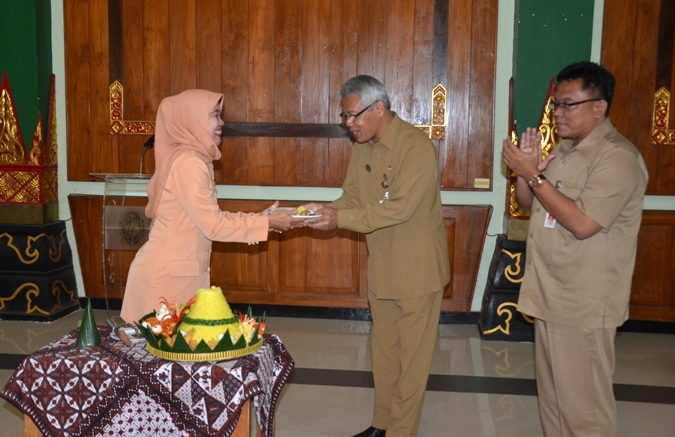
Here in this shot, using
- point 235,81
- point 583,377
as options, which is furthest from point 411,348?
point 235,81

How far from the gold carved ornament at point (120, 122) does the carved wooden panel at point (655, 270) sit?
4.03m

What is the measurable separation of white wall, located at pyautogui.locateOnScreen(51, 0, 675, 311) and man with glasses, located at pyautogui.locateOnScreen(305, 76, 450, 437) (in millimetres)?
2301

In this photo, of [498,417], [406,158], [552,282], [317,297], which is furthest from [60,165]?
[552,282]

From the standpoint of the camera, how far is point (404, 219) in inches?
123

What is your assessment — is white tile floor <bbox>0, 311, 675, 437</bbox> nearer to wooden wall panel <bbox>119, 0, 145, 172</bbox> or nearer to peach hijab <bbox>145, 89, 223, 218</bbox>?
wooden wall panel <bbox>119, 0, 145, 172</bbox>

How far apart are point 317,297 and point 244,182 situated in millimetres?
1128

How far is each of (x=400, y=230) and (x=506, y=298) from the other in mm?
2293

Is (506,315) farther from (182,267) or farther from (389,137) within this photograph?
(182,267)

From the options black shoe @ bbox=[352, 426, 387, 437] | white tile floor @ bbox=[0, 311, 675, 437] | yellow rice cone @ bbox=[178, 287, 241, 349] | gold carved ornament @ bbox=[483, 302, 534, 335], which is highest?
yellow rice cone @ bbox=[178, 287, 241, 349]

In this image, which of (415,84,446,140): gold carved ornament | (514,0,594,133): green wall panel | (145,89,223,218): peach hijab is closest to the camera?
(145,89,223,218): peach hijab

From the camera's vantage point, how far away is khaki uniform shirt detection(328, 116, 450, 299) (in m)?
3.12

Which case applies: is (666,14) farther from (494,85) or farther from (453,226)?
(453,226)

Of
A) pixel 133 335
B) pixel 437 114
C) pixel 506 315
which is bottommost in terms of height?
pixel 506 315

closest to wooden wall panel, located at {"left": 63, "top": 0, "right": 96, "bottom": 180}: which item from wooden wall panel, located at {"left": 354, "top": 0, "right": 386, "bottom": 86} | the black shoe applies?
wooden wall panel, located at {"left": 354, "top": 0, "right": 386, "bottom": 86}
